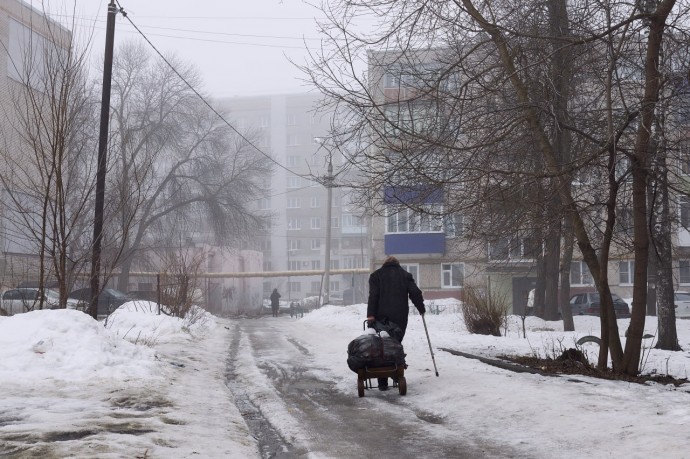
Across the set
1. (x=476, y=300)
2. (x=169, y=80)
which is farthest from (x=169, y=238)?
(x=476, y=300)

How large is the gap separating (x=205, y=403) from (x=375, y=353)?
2.10 m

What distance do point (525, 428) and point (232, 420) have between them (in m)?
2.77

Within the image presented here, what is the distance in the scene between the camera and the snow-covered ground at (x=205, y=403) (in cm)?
571

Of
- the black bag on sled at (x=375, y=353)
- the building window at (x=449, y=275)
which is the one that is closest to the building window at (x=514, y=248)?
the black bag on sled at (x=375, y=353)

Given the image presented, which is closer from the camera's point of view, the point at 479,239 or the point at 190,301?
the point at 479,239

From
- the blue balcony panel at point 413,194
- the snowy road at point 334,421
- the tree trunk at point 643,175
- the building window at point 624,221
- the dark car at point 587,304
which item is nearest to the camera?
the snowy road at point 334,421

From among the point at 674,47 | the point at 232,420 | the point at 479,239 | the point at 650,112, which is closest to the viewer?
the point at 232,420

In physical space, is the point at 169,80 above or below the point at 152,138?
above

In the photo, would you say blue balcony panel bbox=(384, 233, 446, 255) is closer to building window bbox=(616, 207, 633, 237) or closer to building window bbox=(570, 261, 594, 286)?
building window bbox=(570, 261, 594, 286)

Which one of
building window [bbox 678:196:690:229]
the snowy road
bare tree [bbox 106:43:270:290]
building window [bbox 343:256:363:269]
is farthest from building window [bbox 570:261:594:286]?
building window [bbox 343:256:363:269]

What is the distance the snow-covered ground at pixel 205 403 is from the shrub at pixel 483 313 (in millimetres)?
6527

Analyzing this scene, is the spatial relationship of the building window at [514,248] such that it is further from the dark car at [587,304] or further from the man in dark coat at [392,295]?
the dark car at [587,304]

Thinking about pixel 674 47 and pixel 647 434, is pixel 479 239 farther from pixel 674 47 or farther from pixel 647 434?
pixel 647 434

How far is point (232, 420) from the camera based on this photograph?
24.2ft
